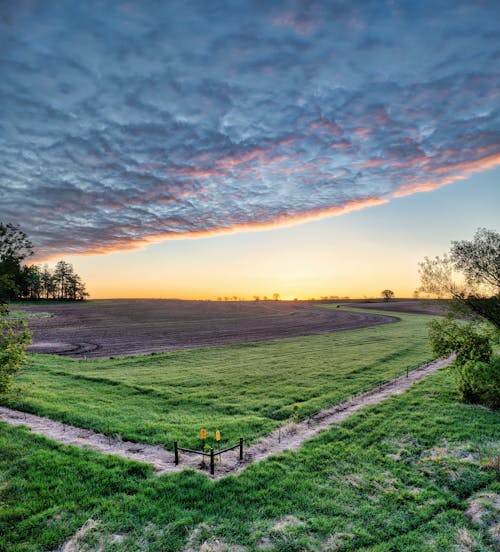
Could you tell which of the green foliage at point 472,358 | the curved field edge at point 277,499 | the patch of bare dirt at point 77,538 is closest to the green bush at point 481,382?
the green foliage at point 472,358

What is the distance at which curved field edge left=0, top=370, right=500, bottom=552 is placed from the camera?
10656mm

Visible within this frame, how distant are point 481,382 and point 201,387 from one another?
70.5 ft

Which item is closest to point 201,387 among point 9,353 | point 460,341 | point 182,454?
point 182,454

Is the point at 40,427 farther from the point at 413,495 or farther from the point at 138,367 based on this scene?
the point at 413,495

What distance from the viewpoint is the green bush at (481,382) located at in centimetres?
2265

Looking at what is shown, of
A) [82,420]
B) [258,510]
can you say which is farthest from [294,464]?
[82,420]

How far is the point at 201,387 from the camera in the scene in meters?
28.5

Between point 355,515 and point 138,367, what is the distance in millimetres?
30182

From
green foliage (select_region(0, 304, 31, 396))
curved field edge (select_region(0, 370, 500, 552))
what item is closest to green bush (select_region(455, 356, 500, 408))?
curved field edge (select_region(0, 370, 500, 552))

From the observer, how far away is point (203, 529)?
36.4ft

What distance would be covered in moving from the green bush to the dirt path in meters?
6.51

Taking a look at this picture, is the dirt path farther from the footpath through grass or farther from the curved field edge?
the curved field edge

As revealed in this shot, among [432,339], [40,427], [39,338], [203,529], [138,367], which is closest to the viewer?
[203,529]

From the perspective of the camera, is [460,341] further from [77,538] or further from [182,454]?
[77,538]
